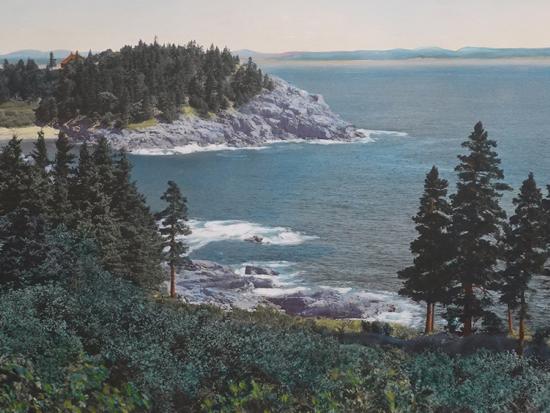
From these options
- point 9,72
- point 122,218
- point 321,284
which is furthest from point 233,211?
point 9,72

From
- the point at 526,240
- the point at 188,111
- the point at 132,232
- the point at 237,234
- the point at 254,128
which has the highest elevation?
the point at 188,111

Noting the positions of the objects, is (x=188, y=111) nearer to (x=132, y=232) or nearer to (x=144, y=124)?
(x=144, y=124)

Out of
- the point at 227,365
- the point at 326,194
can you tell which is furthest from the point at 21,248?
the point at 326,194

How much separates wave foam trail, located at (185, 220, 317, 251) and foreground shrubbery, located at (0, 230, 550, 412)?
55622mm

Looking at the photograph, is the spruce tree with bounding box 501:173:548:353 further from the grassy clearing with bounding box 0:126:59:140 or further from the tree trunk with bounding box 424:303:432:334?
the grassy clearing with bounding box 0:126:59:140

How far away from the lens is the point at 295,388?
18062mm

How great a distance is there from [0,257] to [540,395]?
26037 millimetres

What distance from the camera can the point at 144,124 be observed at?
15750 cm

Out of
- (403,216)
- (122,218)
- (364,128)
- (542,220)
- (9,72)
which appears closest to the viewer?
(542,220)

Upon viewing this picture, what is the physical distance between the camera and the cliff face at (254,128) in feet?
497

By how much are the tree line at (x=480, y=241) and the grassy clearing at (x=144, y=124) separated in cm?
11941

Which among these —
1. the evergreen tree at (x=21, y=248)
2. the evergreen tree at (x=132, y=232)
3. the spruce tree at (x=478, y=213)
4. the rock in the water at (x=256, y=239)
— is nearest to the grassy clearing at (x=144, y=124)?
the rock in the water at (x=256, y=239)

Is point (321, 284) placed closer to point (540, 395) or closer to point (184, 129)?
point (540, 395)

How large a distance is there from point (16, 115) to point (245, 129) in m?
59.1
